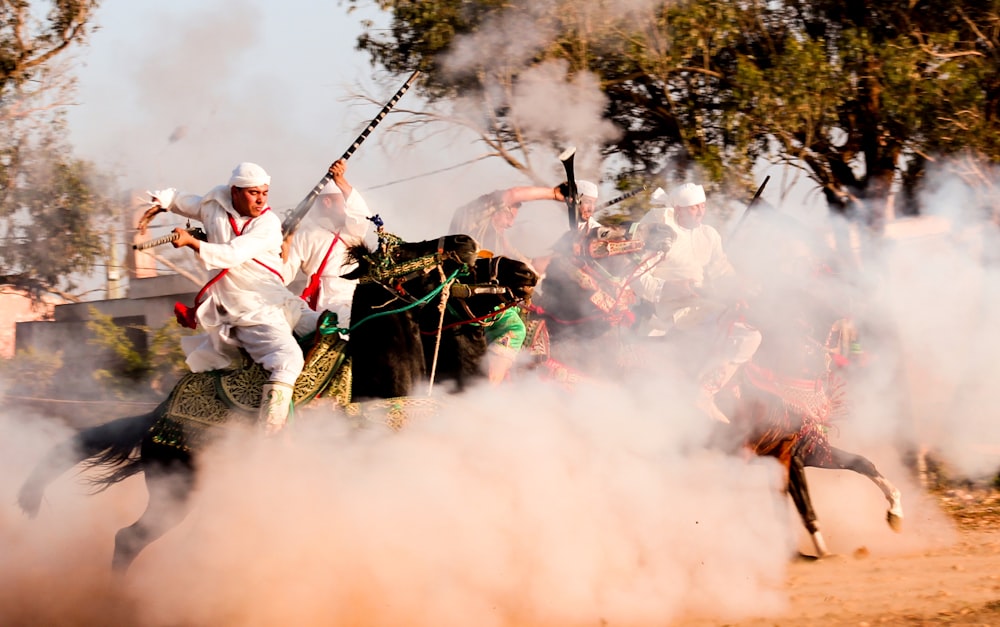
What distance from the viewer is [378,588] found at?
20.6ft

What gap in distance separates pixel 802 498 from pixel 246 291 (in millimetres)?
4412

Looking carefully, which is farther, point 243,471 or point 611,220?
point 611,220

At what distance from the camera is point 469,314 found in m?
6.40

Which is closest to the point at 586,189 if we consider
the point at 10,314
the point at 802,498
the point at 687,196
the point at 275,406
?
the point at 687,196

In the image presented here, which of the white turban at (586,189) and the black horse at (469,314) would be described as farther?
the white turban at (586,189)

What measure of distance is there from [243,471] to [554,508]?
1.76 m

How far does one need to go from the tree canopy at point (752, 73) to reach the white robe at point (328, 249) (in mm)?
4228

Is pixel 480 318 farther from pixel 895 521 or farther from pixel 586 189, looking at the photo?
pixel 895 521

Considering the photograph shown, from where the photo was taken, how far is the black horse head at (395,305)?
633cm

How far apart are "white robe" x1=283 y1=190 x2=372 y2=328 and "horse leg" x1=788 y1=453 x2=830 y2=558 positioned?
358 centimetres

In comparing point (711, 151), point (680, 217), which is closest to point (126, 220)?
point (711, 151)

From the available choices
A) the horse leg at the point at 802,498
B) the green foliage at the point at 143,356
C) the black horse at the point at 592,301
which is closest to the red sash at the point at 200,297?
the black horse at the point at 592,301

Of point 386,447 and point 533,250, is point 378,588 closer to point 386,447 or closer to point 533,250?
point 386,447

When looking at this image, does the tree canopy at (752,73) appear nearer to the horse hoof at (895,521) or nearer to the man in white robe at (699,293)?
the man in white robe at (699,293)
